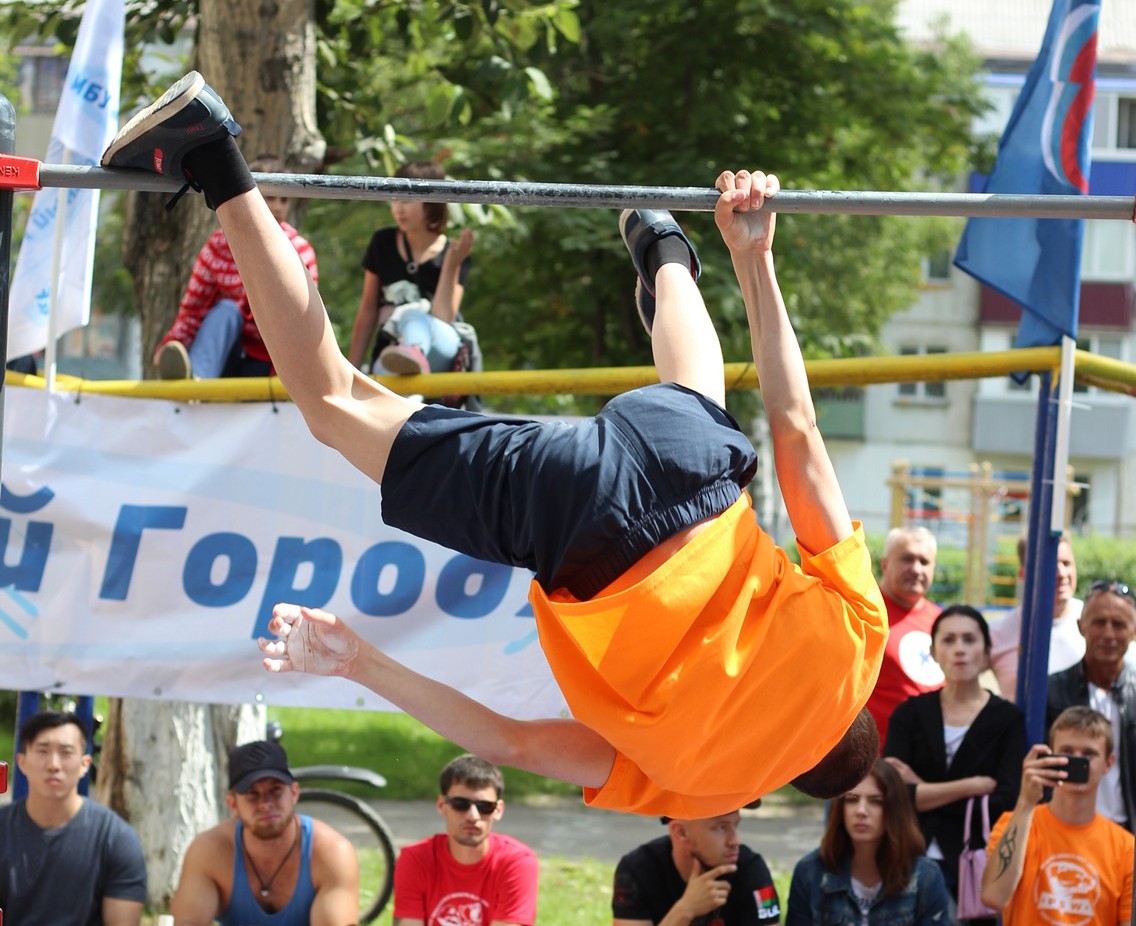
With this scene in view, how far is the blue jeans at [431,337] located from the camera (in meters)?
5.59

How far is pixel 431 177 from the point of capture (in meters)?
5.95

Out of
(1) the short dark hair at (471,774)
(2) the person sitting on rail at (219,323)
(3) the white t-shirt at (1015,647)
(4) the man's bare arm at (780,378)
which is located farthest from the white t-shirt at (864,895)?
(2) the person sitting on rail at (219,323)

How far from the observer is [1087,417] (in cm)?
3156

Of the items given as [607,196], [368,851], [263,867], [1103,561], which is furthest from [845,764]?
[1103,561]

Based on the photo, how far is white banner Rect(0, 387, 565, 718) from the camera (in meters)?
5.07

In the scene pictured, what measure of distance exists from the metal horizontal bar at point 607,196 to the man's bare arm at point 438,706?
94 centimetres

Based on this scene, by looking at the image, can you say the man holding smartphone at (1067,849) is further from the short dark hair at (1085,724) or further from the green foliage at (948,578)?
the green foliage at (948,578)

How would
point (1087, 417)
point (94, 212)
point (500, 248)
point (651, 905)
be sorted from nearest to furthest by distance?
point (651, 905)
point (94, 212)
point (500, 248)
point (1087, 417)

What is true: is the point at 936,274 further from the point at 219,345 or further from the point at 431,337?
the point at 219,345

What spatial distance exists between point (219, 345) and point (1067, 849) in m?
3.49

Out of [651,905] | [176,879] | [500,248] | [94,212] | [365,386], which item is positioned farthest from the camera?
[500,248]

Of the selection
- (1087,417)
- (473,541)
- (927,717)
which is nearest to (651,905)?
(927,717)

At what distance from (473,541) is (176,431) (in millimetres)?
2417

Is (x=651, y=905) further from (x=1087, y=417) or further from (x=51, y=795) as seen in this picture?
(x=1087, y=417)
